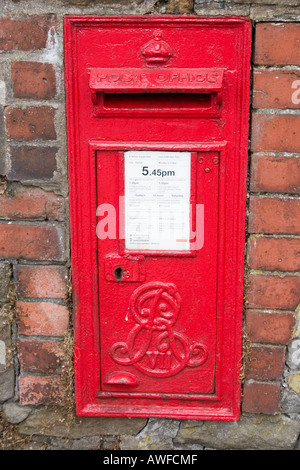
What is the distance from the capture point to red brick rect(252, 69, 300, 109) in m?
1.32

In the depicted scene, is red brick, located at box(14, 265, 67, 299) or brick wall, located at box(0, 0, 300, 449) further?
red brick, located at box(14, 265, 67, 299)

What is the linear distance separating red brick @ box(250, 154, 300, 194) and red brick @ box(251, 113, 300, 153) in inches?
1.1

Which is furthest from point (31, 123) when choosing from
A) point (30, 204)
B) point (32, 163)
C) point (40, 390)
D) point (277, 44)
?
point (40, 390)

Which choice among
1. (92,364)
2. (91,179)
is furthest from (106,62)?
(92,364)

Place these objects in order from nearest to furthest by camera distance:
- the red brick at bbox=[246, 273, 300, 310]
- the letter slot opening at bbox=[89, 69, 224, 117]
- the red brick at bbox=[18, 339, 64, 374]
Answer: the letter slot opening at bbox=[89, 69, 224, 117] → the red brick at bbox=[246, 273, 300, 310] → the red brick at bbox=[18, 339, 64, 374]

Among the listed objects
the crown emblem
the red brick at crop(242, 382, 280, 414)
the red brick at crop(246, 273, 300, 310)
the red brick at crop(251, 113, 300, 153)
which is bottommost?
the red brick at crop(242, 382, 280, 414)

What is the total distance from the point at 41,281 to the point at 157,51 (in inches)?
31.5

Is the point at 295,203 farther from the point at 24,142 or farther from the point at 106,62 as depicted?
the point at 24,142

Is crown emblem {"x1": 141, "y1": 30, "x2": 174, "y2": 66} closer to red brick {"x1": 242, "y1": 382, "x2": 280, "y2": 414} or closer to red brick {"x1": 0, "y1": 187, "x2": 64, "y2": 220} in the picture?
red brick {"x1": 0, "y1": 187, "x2": 64, "y2": 220}

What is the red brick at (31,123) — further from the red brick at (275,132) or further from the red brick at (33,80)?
the red brick at (275,132)

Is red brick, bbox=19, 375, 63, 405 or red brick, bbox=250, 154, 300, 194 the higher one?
red brick, bbox=250, 154, 300, 194

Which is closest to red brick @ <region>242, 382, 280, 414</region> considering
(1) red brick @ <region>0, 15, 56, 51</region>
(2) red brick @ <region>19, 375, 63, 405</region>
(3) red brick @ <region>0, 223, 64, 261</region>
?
(2) red brick @ <region>19, 375, 63, 405</region>

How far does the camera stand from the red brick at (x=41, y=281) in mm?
1514

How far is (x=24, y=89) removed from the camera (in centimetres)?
137
